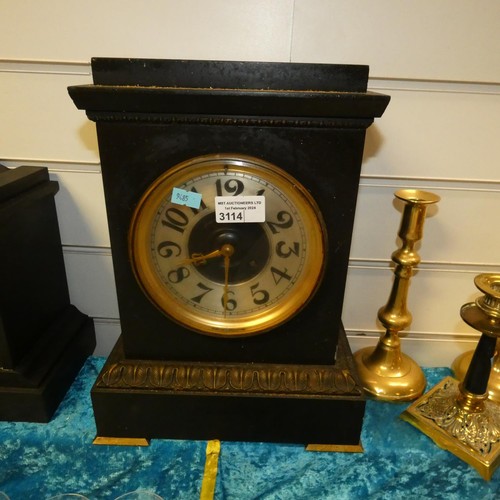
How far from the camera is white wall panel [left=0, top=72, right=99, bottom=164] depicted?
3.50 feet

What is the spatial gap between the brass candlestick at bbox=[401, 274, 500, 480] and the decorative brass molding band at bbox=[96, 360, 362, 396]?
0.86 feet

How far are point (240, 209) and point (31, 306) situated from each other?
61 centimetres

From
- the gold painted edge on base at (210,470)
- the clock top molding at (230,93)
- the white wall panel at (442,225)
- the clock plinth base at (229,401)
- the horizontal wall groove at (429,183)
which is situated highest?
the clock top molding at (230,93)

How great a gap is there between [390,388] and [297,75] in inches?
32.1

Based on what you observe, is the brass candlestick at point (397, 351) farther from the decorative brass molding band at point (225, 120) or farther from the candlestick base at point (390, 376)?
the decorative brass molding band at point (225, 120)

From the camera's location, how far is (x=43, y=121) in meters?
1.10

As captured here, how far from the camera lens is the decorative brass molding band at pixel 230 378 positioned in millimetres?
929

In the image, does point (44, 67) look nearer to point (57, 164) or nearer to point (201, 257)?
point (57, 164)

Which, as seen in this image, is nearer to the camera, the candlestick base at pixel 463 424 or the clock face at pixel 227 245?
the clock face at pixel 227 245

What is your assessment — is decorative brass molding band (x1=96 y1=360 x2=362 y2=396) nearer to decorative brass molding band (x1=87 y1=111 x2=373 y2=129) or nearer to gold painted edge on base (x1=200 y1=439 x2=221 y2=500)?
gold painted edge on base (x1=200 y1=439 x2=221 y2=500)

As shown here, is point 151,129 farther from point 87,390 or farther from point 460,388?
point 460,388

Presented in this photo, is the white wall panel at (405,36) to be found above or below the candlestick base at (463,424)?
above

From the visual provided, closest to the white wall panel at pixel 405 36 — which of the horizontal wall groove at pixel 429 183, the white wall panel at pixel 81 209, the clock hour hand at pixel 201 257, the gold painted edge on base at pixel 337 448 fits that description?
the horizontal wall groove at pixel 429 183

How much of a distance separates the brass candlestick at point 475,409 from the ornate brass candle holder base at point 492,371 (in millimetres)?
72
